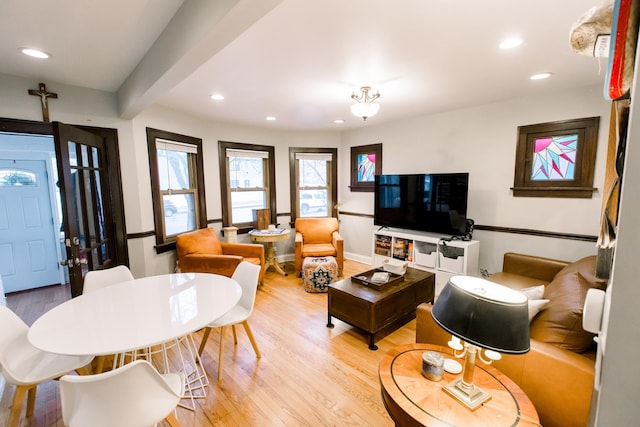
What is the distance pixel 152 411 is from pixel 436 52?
9.11 ft

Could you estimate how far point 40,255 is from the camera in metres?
3.73

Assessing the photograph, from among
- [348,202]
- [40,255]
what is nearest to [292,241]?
[348,202]

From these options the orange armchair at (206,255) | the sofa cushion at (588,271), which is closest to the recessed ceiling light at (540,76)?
the sofa cushion at (588,271)

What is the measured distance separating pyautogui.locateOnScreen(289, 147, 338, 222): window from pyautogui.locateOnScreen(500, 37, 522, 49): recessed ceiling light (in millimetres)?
3357

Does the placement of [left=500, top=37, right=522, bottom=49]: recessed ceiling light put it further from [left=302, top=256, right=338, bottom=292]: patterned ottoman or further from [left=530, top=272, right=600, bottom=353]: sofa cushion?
[left=302, top=256, right=338, bottom=292]: patterned ottoman

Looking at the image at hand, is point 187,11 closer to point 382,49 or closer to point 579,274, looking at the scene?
point 382,49

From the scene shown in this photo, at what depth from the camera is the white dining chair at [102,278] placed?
7.06ft

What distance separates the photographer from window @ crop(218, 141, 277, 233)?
4377 millimetres

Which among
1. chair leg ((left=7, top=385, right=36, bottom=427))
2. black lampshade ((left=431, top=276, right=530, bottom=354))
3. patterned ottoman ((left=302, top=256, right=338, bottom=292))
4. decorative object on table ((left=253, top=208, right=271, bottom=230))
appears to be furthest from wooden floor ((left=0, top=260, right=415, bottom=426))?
decorative object on table ((left=253, top=208, right=271, bottom=230))

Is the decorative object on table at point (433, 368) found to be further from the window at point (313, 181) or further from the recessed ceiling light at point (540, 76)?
the window at point (313, 181)

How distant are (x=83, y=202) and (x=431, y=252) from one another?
4.02m

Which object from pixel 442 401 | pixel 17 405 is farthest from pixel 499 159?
pixel 17 405

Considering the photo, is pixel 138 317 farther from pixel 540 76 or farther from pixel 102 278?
pixel 540 76

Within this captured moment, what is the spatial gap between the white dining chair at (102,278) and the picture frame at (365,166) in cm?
366
